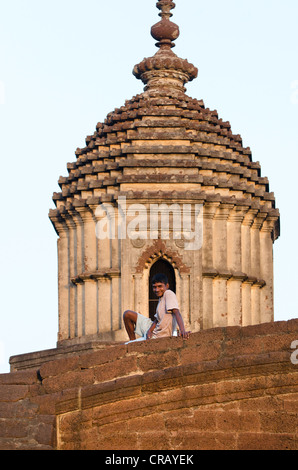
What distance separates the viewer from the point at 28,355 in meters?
29.3

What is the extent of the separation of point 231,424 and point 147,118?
1570 cm

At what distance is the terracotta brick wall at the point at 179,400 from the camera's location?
1705 cm

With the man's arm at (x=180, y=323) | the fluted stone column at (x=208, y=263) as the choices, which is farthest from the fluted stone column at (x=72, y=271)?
the man's arm at (x=180, y=323)

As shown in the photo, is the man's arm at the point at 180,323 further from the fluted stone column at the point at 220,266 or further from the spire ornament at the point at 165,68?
the spire ornament at the point at 165,68

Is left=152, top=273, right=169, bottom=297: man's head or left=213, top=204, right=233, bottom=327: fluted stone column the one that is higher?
left=213, top=204, right=233, bottom=327: fluted stone column

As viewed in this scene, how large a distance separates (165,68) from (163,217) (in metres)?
5.01

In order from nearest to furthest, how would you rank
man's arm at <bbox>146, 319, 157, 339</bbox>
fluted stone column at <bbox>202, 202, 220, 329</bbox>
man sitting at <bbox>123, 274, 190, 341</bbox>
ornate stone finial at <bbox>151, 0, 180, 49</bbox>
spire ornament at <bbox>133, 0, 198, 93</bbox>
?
man sitting at <bbox>123, 274, 190, 341</bbox>
man's arm at <bbox>146, 319, 157, 339</bbox>
fluted stone column at <bbox>202, 202, 220, 329</bbox>
spire ornament at <bbox>133, 0, 198, 93</bbox>
ornate stone finial at <bbox>151, 0, 180, 49</bbox>

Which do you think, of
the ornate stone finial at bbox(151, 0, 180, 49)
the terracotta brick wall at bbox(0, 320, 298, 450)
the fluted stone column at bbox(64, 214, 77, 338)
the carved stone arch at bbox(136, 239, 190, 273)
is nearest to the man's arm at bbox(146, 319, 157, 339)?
the terracotta brick wall at bbox(0, 320, 298, 450)

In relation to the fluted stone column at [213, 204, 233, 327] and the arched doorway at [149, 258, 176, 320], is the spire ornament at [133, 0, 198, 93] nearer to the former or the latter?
the fluted stone column at [213, 204, 233, 327]

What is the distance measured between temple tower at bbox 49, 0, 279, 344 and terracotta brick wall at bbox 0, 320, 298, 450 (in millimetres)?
11608

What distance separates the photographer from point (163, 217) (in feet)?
97.3

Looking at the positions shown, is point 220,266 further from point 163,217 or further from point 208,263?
point 163,217

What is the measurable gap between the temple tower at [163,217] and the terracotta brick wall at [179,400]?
38.1ft

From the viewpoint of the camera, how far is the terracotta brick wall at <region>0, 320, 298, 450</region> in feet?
55.9
